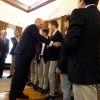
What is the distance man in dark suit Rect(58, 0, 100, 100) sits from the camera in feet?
3.26

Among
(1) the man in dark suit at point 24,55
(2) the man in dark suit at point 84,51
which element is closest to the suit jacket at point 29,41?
(1) the man in dark suit at point 24,55

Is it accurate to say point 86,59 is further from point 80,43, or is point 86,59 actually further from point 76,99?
point 76,99

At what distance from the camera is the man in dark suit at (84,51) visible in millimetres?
994

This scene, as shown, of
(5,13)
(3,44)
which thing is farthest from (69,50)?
(5,13)

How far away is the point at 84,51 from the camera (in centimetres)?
102

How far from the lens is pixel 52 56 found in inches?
94.6

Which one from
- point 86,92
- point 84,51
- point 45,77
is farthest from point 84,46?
point 45,77

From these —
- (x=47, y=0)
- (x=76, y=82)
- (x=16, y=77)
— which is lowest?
(x=16, y=77)

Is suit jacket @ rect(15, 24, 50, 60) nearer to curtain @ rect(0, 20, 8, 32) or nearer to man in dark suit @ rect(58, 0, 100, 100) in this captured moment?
man in dark suit @ rect(58, 0, 100, 100)

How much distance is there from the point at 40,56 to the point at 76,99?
208 centimetres

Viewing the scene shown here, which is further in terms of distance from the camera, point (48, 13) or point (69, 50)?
point (48, 13)

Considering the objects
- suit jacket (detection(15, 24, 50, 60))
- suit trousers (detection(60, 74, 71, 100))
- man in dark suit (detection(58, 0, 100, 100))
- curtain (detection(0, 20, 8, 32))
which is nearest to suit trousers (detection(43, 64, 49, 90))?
suit jacket (detection(15, 24, 50, 60))

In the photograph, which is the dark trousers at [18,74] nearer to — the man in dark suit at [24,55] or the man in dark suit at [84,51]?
the man in dark suit at [24,55]

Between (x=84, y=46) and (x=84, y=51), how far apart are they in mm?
39
